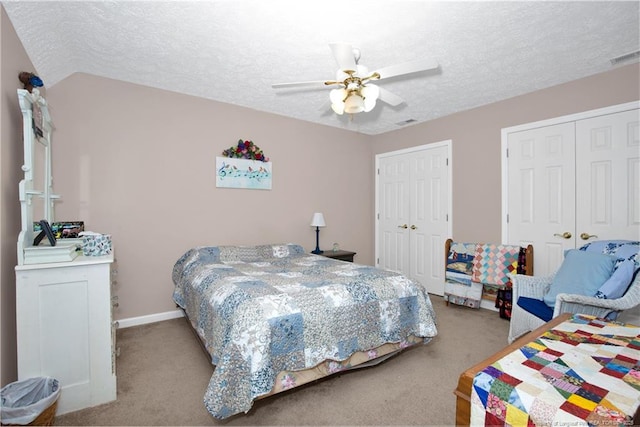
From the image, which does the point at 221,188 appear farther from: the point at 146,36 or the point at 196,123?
the point at 146,36

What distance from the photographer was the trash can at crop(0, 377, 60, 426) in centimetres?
149

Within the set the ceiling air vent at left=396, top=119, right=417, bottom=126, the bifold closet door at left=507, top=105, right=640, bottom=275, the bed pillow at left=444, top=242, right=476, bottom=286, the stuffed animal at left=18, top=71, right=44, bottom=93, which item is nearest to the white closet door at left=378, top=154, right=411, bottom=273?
the ceiling air vent at left=396, top=119, right=417, bottom=126

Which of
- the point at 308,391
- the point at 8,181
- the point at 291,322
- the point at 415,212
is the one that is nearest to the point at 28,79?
the point at 8,181

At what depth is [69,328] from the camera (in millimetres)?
1827

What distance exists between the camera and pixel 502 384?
1024mm

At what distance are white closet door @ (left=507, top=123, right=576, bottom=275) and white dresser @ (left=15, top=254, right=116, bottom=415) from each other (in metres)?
3.95

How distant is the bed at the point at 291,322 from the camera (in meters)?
1.68

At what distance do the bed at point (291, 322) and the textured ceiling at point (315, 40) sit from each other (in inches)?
54.5

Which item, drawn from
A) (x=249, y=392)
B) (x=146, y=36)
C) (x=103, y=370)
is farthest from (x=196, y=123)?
(x=249, y=392)

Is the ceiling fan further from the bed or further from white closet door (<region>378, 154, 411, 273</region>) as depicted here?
white closet door (<region>378, 154, 411, 273</region>)

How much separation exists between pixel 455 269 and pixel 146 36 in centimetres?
389

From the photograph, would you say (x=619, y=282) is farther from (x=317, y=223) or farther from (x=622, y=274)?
(x=317, y=223)

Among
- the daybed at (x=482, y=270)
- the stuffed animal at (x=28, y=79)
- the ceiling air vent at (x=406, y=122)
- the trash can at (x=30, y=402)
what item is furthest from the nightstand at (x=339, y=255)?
the stuffed animal at (x=28, y=79)

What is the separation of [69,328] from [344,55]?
2.33m
